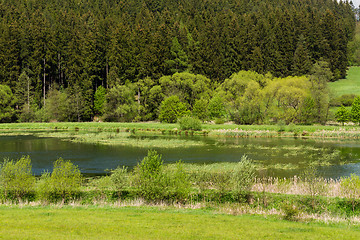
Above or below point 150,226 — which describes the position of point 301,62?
above

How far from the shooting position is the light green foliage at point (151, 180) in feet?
79.9

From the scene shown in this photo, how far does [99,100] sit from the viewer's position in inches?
4345

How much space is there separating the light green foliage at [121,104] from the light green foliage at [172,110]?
10951 millimetres

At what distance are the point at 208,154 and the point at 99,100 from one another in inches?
2629

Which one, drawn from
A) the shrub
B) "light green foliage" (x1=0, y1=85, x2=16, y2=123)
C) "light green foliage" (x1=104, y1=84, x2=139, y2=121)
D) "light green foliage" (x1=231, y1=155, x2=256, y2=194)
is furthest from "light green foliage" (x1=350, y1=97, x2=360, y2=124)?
"light green foliage" (x1=0, y1=85, x2=16, y2=123)

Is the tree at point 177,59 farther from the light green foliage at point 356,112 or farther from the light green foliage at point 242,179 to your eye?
the light green foliage at point 242,179

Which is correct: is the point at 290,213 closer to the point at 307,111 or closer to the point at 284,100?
the point at 307,111

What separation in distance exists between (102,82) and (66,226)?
106 m

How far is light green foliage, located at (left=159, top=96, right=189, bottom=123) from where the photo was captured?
311 ft

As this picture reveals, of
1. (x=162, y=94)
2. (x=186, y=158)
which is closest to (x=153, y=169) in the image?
(x=186, y=158)

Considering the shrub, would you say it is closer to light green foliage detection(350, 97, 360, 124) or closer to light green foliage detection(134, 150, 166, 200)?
light green foliage detection(134, 150, 166, 200)

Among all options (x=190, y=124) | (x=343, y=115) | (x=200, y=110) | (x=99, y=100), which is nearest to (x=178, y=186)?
(x=190, y=124)

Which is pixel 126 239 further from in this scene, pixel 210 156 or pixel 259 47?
pixel 259 47

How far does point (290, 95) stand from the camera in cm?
8781
